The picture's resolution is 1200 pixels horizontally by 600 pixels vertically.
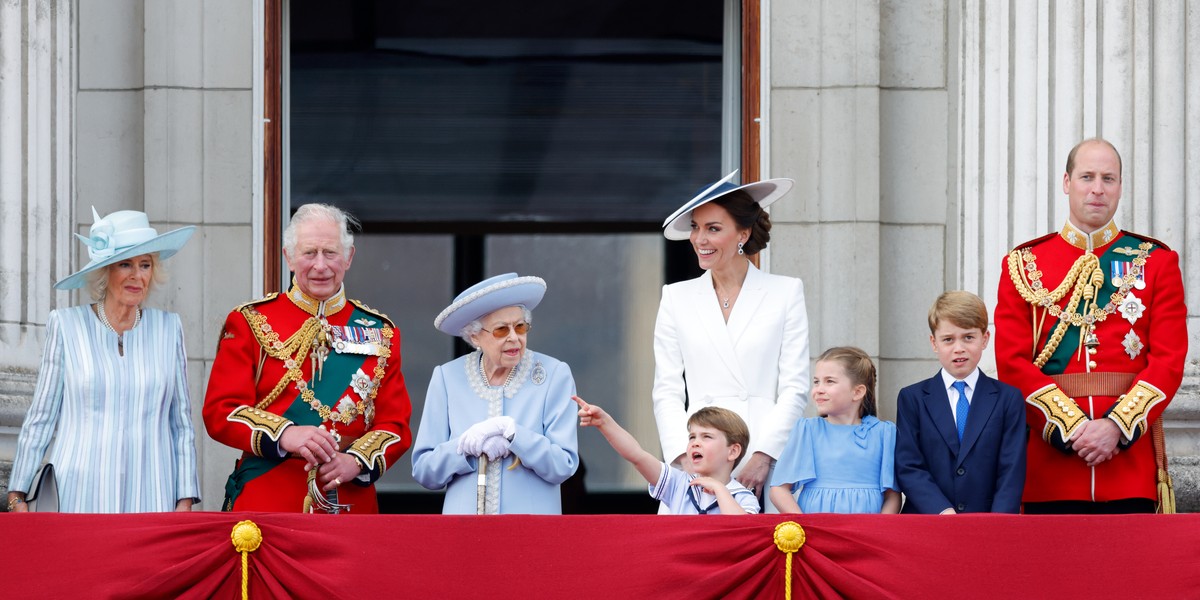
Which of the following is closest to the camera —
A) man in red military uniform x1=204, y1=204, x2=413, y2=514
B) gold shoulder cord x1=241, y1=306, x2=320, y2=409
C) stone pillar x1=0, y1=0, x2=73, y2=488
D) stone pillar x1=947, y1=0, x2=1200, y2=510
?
man in red military uniform x1=204, y1=204, x2=413, y2=514

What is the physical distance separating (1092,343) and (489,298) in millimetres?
1995

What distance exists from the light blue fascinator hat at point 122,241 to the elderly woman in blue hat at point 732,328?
5.59 feet

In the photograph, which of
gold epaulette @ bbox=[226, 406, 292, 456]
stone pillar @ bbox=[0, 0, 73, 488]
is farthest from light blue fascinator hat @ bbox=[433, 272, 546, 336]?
stone pillar @ bbox=[0, 0, 73, 488]

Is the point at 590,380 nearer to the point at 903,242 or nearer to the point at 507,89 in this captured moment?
the point at 507,89

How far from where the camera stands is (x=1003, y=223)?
7305 mm

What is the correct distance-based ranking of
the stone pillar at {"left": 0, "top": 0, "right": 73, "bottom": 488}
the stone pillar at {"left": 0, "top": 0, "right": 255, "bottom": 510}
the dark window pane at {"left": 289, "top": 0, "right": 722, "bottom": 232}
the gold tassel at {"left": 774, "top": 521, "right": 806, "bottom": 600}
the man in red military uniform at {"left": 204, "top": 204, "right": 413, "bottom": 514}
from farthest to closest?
the dark window pane at {"left": 289, "top": 0, "right": 722, "bottom": 232} < the stone pillar at {"left": 0, "top": 0, "right": 255, "bottom": 510} < the stone pillar at {"left": 0, "top": 0, "right": 73, "bottom": 488} < the man in red military uniform at {"left": 204, "top": 204, "right": 413, "bottom": 514} < the gold tassel at {"left": 774, "top": 521, "right": 806, "bottom": 600}

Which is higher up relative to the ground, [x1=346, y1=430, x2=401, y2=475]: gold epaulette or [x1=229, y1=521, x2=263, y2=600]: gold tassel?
[x1=346, y1=430, x2=401, y2=475]: gold epaulette

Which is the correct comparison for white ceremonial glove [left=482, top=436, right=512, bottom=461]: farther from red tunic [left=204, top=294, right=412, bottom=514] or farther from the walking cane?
red tunic [left=204, top=294, right=412, bottom=514]

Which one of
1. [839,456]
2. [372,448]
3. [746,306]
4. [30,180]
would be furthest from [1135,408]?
[30,180]

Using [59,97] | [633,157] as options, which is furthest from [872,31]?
[59,97]

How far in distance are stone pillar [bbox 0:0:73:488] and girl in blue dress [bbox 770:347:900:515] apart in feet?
10.7

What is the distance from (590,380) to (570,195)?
9.30 feet

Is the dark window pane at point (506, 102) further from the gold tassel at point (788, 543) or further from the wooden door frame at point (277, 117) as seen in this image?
the gold tassel at point (788, 543)

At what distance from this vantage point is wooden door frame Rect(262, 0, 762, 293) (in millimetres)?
A: 7645
